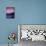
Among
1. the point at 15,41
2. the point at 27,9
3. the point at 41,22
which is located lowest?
the point at 15,41

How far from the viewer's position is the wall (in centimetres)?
330

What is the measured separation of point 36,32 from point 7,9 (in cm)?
94

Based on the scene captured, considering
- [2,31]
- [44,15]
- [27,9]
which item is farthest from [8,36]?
[44,15]

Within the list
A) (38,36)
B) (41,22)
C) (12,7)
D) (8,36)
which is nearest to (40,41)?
(38,36)

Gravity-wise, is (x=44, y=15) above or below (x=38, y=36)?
above

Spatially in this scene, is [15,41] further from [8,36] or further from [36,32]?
[36,32]

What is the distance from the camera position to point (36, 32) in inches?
126

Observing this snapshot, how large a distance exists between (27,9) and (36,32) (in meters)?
0.63

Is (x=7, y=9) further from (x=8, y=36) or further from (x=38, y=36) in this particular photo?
(x=38, y=36)

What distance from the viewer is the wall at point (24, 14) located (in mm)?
3305

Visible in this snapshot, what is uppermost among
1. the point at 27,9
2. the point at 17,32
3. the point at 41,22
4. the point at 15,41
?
the point at 27,9

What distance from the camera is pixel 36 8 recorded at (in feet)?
11.0

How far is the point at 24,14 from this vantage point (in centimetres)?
333

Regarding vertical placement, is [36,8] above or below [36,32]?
above
